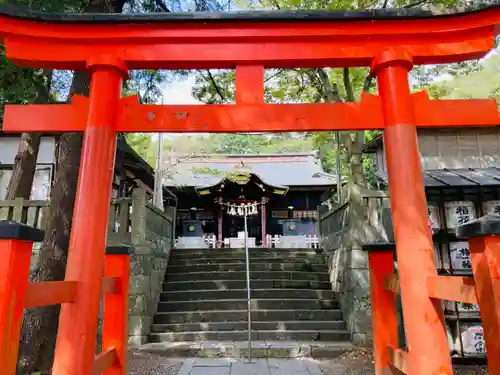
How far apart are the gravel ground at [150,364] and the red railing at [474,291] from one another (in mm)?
3456

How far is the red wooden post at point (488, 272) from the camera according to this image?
1846 mm

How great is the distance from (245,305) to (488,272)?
21.7 feet

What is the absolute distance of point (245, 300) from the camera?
8.07 m

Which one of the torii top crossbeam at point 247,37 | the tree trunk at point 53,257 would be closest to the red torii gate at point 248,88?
the torii top crossbeam at point 247,37

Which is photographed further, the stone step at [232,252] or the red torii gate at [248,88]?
the stone step at [232,252]

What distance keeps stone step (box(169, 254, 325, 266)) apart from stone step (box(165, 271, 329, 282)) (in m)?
0.60

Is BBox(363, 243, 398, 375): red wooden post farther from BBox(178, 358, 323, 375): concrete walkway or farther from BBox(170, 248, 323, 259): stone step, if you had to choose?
BBox(170, 248, 323, 259): stone step

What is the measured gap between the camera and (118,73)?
10.6ft

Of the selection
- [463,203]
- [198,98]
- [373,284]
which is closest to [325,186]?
[198,98]

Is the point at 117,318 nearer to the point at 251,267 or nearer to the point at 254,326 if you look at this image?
the point at 254,326

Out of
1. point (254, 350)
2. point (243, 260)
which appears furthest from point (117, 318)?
point (243, 260)

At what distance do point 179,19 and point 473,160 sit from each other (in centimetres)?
959

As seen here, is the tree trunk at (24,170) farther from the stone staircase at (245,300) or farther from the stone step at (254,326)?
the stone step at (254,326)

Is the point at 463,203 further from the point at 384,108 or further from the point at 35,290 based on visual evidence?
the point at 35,290
